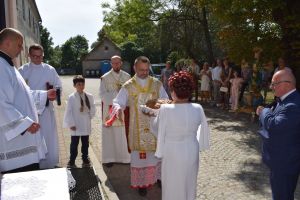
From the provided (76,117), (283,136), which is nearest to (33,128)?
(283,136)

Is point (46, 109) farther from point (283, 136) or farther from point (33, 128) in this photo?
point (283, 136)

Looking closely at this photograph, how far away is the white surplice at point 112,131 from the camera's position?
24.9 ft

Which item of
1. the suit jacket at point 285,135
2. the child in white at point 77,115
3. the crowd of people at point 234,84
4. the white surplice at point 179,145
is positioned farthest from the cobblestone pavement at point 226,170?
the crowd of people at point 234,84

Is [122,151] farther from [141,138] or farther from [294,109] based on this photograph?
[294,109]

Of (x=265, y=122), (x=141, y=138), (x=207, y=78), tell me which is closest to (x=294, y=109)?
(x=265, y=122)

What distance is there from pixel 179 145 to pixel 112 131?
3394 mm

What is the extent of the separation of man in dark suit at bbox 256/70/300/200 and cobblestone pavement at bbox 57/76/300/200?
1514 millimetres

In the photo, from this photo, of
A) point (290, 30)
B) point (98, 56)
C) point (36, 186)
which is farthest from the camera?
point (98, 56)

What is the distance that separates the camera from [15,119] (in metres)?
4.24

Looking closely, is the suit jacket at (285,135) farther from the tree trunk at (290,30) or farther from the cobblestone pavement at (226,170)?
the tree trunk at (290,30)

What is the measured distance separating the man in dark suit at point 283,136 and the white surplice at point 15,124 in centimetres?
269

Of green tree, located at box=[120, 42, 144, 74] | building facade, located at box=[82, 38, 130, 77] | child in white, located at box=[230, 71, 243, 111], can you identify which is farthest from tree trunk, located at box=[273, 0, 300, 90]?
building facade, located at box=[82, 38, 130, 77]

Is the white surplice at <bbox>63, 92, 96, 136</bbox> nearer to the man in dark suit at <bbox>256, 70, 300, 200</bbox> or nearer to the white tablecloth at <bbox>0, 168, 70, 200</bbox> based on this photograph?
the man in dark suit at <bbox>256, 70, 300, 200</bbox>

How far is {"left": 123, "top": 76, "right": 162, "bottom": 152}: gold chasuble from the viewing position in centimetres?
610
